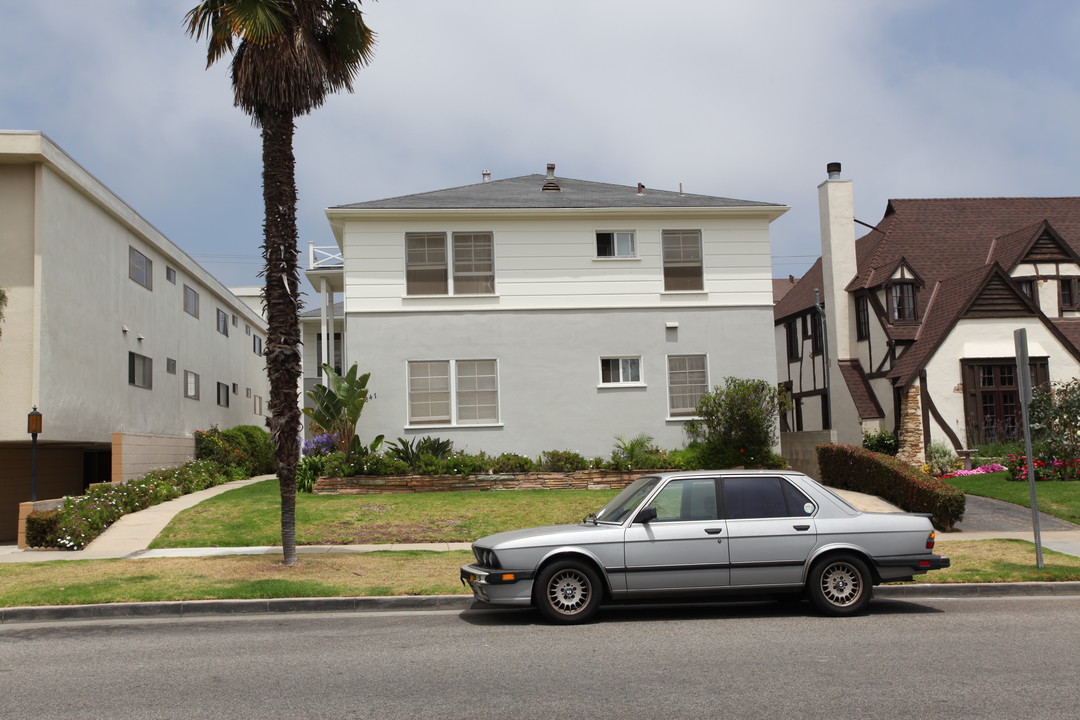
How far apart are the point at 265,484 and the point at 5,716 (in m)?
17.1

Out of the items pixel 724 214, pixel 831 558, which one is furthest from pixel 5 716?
pixel 724 214

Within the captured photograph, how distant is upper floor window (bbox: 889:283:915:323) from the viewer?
92.4 ft

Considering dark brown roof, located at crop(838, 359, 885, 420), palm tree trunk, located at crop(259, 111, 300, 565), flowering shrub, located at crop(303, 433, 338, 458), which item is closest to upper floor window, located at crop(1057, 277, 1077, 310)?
dark brown roof, located at crop(838, 359, 885, 420)

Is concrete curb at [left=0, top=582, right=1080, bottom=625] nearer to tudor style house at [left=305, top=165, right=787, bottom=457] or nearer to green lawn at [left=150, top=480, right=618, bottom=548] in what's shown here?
green lawn at [left=150, top=480, right=618, bottom=548]

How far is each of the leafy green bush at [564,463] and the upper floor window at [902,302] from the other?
1159cm

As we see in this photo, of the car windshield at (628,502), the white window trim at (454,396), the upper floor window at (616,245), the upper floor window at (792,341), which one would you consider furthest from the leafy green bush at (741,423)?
the car windshield at (628,502)

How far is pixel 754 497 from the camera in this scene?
32.8 ft

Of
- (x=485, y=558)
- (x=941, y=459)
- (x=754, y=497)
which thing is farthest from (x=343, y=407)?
(x=941, y=459)

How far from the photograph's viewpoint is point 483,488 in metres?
21.2

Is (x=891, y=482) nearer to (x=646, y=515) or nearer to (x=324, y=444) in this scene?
(x=646, y=515)

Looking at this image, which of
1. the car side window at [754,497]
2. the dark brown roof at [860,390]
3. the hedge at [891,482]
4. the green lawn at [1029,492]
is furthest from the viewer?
the dark brown roof at [860,390]

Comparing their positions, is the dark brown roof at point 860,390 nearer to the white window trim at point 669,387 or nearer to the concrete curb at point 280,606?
the white window trim at point 669,387

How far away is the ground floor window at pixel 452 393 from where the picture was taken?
75.4 feet

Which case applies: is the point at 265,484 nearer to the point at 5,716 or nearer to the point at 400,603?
the point at 400,603
